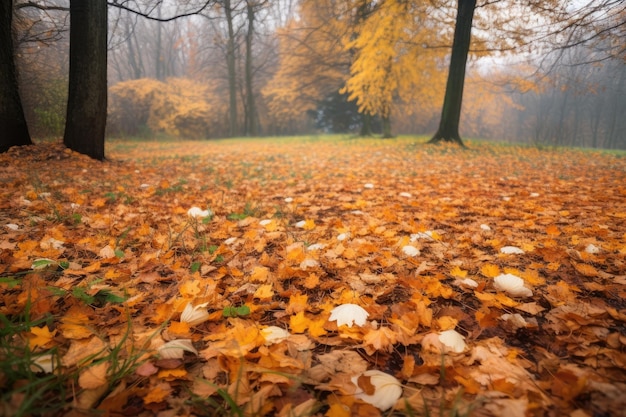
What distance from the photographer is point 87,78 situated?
17.3ft

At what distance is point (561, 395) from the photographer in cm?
92

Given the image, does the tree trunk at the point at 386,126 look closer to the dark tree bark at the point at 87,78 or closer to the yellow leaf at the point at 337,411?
the dark tree bark at the point at 87,78

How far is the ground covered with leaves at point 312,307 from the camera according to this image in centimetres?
93

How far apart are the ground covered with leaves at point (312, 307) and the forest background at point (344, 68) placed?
173 inches

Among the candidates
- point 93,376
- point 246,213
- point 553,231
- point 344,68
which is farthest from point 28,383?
point 344,68

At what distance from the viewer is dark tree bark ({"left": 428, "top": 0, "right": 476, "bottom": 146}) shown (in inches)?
339

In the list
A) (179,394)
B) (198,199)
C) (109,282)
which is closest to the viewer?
(179,394)

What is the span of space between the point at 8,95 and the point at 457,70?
1031cm

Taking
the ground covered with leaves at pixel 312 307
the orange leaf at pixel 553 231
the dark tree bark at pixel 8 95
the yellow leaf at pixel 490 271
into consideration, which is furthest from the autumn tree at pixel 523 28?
the dark tree bark at pixel 8 95

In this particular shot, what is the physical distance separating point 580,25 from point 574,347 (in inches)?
342

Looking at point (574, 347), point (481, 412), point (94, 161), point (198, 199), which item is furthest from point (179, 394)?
point (94, 161)

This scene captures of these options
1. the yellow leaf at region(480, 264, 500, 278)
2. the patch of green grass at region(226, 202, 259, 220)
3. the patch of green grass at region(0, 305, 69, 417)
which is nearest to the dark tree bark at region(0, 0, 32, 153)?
the patch of green grass at region(226, 202, 259, 220)

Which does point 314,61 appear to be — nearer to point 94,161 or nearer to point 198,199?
point 94,161

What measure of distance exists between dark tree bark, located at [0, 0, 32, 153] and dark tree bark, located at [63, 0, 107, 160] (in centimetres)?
65
